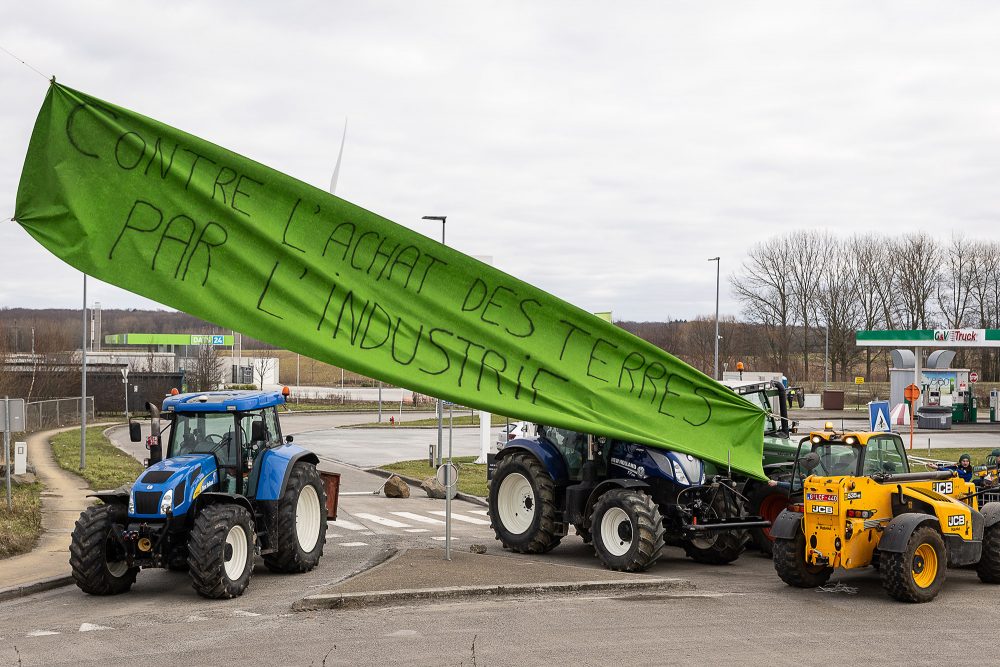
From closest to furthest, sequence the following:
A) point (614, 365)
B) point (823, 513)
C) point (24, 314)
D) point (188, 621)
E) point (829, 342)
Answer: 1. point (188, 621)
2. point (823, 513)
3. point (614, 365)
4. point (829, 342)
5. point (24, 314)

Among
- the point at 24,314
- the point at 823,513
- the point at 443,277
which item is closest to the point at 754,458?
the point at 823,513

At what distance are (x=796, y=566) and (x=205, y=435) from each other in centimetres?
833

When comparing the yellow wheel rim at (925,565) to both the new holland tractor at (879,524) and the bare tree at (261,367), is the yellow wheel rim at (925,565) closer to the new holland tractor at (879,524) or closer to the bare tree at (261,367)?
the new holland tractor at (879,524)

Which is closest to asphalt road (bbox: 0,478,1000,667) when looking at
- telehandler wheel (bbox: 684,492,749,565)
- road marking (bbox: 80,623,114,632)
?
road marking (bbox: 80,623,114,632)

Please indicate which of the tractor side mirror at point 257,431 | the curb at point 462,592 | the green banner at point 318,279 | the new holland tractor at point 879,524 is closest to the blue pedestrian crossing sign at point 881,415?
the new holland tractor at point 879,524

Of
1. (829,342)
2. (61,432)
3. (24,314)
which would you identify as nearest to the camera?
(61,432)

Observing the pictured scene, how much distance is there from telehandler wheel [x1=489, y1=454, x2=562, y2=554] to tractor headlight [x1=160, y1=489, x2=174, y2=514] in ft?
19.8

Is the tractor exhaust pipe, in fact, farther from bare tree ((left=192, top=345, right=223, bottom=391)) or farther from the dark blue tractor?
bare tree ((left=192, top=345, right=223, bottom=391))

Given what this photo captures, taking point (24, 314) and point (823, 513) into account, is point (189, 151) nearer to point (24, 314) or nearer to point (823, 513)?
point (823, 513)

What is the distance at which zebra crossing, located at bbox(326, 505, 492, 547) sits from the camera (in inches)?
797

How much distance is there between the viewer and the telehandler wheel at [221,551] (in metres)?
12.9

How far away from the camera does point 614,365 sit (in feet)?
48.5

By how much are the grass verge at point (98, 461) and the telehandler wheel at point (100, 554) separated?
49.5ft

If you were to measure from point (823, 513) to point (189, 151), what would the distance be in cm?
931
